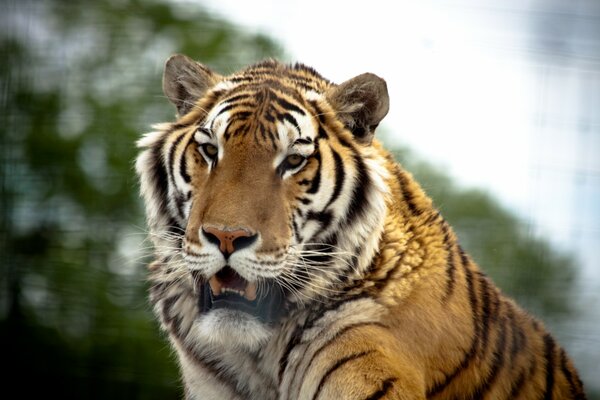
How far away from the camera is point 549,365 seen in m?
1.60

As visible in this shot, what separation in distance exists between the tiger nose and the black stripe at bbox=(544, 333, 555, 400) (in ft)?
2.33

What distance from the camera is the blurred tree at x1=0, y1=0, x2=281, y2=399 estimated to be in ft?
12.6

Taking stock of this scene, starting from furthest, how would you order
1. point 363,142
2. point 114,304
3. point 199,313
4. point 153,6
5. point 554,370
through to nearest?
1. point 153,6
2. point 114,304
3. point 554,370
4. point 363,142
5. point 199,313

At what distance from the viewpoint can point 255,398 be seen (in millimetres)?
1474

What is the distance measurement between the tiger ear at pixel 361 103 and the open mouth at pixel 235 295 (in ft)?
1.13

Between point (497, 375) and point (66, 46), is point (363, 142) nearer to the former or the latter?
point (497, 375)

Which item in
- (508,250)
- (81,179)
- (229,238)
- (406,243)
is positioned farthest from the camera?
(81,179)

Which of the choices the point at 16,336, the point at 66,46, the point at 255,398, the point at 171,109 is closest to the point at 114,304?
the point at 16,336

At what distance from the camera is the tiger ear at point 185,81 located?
153 centimetres

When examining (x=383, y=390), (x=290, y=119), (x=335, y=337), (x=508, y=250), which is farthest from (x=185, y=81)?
(x=508, y=250)

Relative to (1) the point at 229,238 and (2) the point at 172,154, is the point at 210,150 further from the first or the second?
(1) the point at 229,238

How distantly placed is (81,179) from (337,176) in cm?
276

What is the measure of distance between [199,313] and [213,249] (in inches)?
6.6

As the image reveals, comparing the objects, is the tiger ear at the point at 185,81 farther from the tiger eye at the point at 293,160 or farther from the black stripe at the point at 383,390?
the black stripe at the point at 383,390
